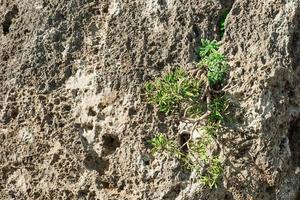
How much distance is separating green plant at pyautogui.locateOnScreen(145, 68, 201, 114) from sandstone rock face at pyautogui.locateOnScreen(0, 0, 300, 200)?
45 millimetres

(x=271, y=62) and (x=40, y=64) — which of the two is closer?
(x=271, y=62)

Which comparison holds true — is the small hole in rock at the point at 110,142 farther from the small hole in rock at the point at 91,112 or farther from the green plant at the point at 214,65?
the green plant at the point at 214,65

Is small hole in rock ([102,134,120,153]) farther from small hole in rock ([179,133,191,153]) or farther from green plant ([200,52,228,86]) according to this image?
green plant ([200,52,228,86])

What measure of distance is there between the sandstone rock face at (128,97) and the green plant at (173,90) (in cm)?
5

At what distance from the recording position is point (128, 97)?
2629mm

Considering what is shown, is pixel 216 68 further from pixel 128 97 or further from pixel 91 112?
pixel 91 112

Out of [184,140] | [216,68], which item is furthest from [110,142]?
[216,68]

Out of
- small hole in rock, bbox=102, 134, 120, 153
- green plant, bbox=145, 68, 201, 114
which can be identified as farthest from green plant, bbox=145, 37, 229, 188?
small hole in rock, bbox=102, 134, 120, 153

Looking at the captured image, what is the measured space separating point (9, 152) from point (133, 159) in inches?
21.3

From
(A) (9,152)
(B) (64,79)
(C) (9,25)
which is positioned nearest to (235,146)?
(B) (64,79)

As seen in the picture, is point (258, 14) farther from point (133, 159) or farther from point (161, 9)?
point (133, 159)

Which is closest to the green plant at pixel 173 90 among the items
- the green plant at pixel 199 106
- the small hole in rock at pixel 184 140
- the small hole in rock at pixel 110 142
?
the green plant at pixel 199 106

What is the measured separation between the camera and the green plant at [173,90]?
2574 mm

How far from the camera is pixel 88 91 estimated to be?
2.69 metres
